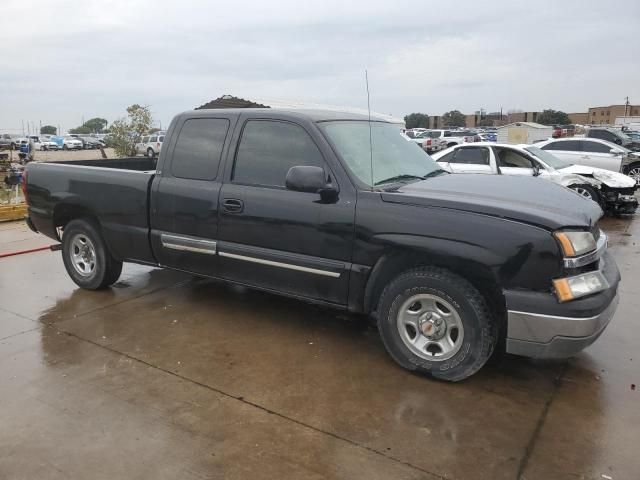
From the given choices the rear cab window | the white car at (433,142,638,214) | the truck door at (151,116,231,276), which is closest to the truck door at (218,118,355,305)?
the truck door at (151,116,231,276)

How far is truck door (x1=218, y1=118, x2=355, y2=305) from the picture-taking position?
12.6ft

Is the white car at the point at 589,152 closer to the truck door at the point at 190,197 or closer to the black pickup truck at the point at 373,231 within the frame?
the black pickup truck at the point at 373,231

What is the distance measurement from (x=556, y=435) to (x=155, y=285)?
425 centimetres

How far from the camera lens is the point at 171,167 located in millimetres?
4699

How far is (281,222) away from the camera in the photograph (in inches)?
158

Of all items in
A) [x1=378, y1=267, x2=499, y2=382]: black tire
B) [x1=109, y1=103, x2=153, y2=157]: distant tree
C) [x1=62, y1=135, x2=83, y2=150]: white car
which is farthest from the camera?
[x1=62, y1=135, x2=83, y2=150]: white car

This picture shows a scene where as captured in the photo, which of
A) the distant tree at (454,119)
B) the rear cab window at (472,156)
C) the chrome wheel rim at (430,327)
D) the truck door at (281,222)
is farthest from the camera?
the distant tree at (454,119)

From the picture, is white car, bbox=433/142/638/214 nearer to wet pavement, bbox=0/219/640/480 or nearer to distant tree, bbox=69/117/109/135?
wet pavement, bbox=0/219/640/480

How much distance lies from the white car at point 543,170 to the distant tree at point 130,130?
50.4 feet

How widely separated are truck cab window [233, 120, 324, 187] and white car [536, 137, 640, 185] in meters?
11.4

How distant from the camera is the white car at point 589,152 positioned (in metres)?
13.9

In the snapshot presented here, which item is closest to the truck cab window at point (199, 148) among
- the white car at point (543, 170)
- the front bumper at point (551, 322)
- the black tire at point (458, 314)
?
the black tire at point (458, 314)

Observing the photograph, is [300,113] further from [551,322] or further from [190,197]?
[551,322]

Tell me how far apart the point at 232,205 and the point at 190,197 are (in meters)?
0.46
